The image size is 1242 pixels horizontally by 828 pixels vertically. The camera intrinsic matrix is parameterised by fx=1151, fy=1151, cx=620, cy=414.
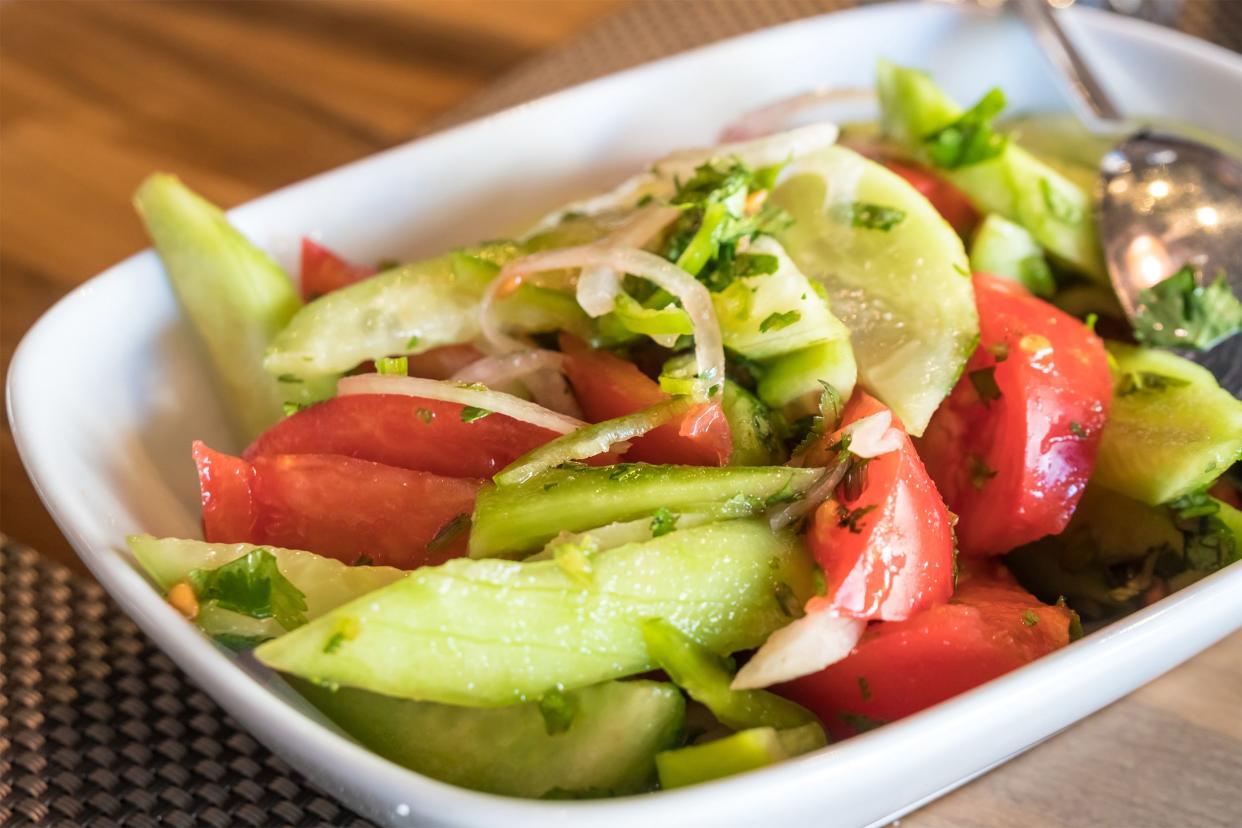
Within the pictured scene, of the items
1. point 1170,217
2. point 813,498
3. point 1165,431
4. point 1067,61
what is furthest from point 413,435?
point 1067,61

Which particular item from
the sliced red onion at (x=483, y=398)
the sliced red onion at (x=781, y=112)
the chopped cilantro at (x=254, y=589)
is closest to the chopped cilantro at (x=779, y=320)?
the sliced red onion at (x=483, y=398)

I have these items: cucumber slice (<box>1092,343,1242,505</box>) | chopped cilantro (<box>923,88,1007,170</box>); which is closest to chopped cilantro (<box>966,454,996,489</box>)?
cucumber slice (<box>1092,343,1242,505</box>)

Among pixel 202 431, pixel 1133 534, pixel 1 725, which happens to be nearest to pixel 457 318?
pixel 202 431

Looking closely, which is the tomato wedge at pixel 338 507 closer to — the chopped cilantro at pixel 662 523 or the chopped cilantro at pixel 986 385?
the chopped cilantro at pixel 662 523

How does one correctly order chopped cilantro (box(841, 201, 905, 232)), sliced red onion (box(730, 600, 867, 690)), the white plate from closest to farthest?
the white plate → sliced red onion (box(730, 600, 867, 690)) → chopped cilantro (box(841, 201, 905, 232))

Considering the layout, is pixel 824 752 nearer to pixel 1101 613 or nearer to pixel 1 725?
pixel 1101 613

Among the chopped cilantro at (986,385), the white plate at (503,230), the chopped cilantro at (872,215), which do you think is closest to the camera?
the white plate at (503,230)

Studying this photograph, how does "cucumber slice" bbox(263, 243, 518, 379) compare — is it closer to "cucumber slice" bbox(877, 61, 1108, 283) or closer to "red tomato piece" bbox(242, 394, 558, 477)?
"red tomato piece" bbox(242, 394, 558, 477)

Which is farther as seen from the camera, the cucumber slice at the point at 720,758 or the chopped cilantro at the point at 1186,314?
the chopped cilantro at the point at 1186,314
